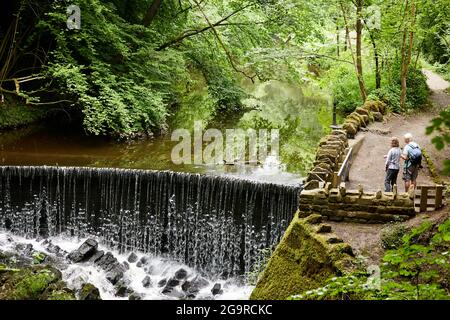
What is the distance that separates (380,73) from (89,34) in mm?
11629

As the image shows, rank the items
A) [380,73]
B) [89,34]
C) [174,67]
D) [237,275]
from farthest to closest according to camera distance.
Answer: [380,73], [174,67], [89,34], [237,275]

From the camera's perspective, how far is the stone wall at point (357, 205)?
804 cm

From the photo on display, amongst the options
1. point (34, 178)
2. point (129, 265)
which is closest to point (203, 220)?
point (129, 265)

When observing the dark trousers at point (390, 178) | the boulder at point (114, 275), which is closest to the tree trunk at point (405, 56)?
the dark trousers at point (390, 178)

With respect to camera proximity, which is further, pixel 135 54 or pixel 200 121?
pixel 200 121

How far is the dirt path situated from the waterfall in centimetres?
233

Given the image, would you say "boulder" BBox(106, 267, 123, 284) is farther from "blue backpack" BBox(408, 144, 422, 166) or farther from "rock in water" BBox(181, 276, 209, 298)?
"blue backpack" BBox(408, 144, 422, 166)

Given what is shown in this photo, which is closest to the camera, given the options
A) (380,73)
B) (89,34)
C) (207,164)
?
(207,164)

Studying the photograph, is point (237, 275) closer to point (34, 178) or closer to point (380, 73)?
point (34, 178)

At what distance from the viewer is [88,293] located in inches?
402

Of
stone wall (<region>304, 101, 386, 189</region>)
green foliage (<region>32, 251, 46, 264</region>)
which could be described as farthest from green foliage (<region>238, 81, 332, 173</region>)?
green foliage (<region>32, 251, 46, 264</region>)

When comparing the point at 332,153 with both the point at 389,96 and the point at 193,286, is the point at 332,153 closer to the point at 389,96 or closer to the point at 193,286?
the point at 193,286

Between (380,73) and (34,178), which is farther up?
(380,73)

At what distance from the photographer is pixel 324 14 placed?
1817 centimetres
